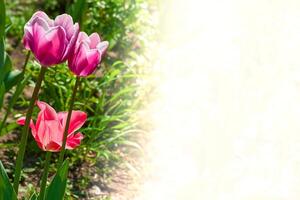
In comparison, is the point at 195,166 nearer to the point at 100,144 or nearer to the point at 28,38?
the point at 100,144

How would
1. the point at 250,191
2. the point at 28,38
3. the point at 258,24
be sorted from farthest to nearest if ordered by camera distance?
1. the point at 258,24
2. the point at 250,191
3. the point at 28,38

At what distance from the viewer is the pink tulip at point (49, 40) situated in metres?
1.95

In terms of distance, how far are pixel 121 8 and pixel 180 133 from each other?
32.8 inches

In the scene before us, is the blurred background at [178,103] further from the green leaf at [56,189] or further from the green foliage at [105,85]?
the green leaf at [56,189]

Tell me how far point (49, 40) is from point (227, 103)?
7.26 feet

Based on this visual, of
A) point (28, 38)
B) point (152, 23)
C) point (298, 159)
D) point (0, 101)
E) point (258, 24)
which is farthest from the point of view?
point (258, 24)

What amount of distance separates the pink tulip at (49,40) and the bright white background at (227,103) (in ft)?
4.62

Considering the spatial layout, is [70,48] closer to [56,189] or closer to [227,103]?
[56,189]

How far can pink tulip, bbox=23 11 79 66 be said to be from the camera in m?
1.95

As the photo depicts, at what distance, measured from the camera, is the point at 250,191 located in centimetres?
335

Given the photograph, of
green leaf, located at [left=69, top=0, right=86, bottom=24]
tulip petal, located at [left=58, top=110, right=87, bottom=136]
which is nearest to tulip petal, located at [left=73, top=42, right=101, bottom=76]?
tulip petal, located at [left=58, top=110, right=87, bottom=136]

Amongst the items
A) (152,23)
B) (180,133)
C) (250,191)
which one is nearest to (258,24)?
(152,23)

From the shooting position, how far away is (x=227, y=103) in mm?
4051

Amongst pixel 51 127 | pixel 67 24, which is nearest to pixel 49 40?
pixel 67 24
